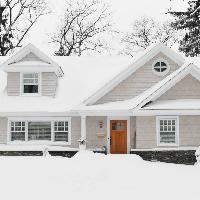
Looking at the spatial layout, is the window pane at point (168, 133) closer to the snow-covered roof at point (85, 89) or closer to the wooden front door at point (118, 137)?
the snow-covered roof at point (85, 89)

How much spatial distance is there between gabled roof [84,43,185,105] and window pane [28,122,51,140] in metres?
3.06

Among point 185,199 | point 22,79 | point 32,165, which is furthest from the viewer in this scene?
point 22,79

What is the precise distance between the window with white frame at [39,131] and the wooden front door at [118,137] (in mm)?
2571

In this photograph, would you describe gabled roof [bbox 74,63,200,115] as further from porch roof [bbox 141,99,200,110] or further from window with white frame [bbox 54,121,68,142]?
window with white frame [bbox 54,121,68,142]

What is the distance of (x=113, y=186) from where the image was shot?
1077 cm

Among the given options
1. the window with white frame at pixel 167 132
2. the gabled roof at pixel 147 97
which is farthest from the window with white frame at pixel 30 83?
the window with white frame at pixel 167 132

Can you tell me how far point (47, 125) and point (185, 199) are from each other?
12.5 metres

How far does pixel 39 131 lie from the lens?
2061 cm

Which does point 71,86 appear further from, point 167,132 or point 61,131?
point 167,132

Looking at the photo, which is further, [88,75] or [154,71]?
[88,75]

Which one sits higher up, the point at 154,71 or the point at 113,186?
the point at 154,71

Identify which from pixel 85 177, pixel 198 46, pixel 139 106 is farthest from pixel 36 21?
pixel 85 177

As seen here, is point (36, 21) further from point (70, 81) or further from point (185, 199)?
point (185, 199)

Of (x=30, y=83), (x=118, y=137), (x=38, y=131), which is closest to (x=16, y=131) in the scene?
(x=38, y=131)
